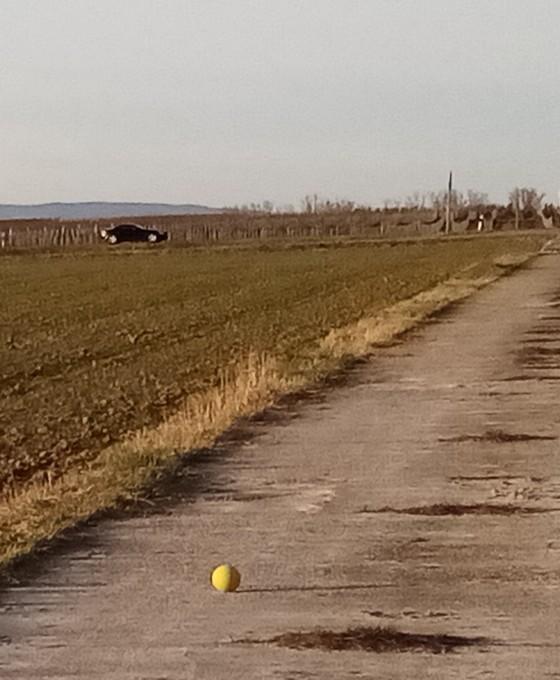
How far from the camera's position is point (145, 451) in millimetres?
11055

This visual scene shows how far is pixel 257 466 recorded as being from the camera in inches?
422

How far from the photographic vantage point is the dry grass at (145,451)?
875cm

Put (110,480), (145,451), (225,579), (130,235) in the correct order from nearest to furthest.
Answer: (225,579) < (110,480) < (145,451) < (130,235)

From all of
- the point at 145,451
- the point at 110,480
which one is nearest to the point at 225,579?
the point at 110,480

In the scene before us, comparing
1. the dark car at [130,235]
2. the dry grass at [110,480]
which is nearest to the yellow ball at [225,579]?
the dry grass at [110,480]

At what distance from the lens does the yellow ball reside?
23.0ft

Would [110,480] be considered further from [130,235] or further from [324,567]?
[130,235]

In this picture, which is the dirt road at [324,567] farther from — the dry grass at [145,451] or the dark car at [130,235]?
the dark car at [130,235]

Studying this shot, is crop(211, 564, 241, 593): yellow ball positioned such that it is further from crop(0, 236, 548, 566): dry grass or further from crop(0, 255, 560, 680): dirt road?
crop(0, 236, 548, 566): dry grass

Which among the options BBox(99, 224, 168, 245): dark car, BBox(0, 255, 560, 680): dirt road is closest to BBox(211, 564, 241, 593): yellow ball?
BBox(0, 255, 560, 680): dirt road

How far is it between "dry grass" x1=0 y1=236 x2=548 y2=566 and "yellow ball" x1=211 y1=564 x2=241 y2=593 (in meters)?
1.15

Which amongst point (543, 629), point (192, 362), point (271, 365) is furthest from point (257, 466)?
point (192, 362)

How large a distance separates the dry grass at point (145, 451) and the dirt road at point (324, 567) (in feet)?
0.97

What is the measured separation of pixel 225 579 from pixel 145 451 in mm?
4127
